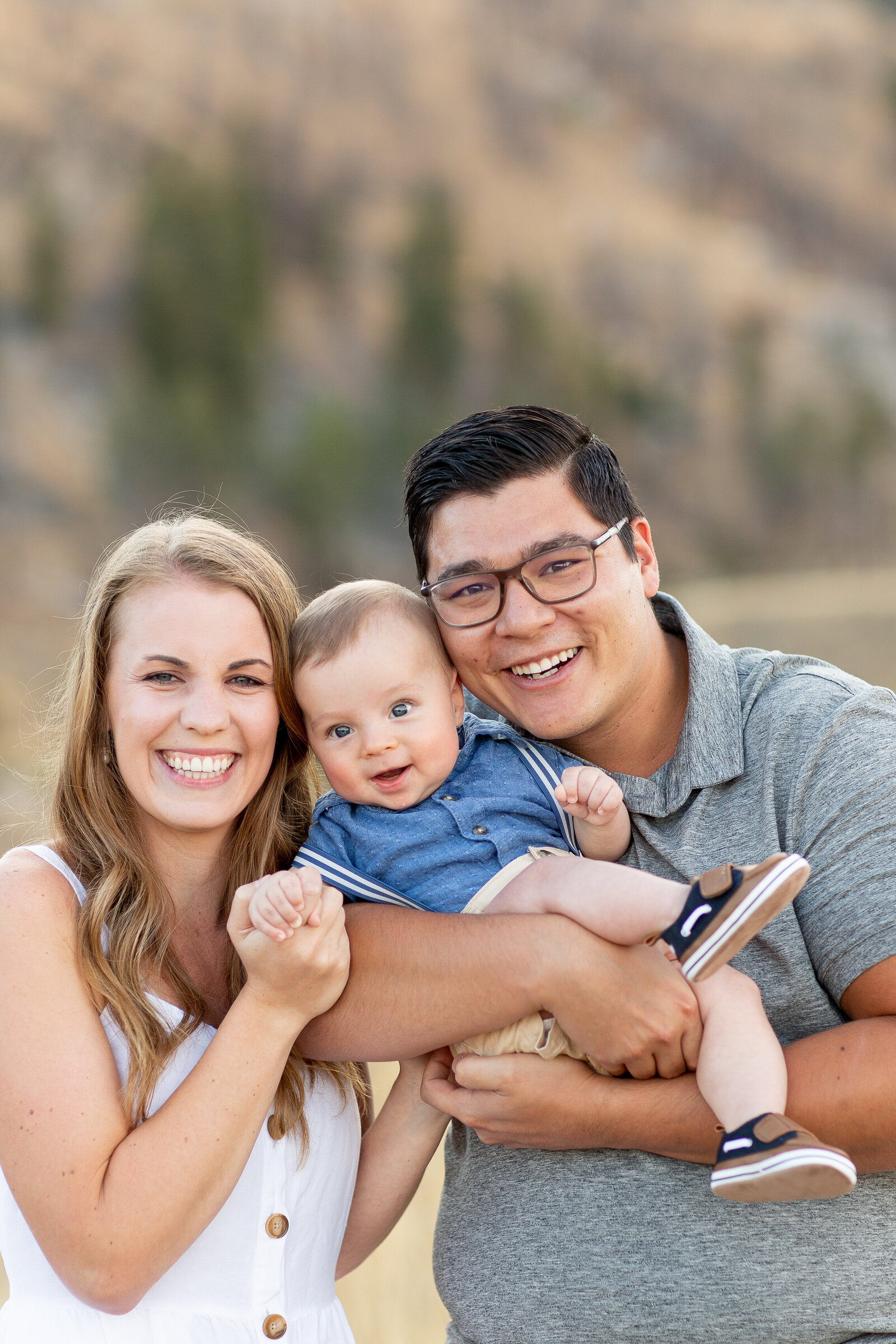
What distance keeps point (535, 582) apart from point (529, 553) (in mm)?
65

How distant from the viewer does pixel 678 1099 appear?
98.6 inches

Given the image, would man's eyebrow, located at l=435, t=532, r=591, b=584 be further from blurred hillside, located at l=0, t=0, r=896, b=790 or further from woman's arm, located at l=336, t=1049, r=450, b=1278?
blurred hillside, located at l=0, t=0, r=896, b=790

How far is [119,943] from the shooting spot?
2.60 metres

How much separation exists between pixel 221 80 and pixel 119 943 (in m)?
41.2

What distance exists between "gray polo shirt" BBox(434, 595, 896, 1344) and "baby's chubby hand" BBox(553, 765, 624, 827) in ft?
0.69

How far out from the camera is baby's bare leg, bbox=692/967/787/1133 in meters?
2.34

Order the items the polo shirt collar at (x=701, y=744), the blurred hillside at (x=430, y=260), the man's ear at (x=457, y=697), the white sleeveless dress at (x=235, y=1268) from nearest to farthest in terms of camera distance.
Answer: the white sleeveless dress at (x=235, y=1268)
the polo shirt collar at (x=701, y=744)
the man's ear at (x=457, y=697)
the blurred hillside at (x=430, y=260)

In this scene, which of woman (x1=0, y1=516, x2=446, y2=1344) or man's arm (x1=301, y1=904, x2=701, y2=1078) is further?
man's arm (x1=301, y1=904, x2=701, y2=1078)

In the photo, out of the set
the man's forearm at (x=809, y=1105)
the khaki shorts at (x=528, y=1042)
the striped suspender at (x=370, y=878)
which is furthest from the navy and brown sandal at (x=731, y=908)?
the striped suspender at (x=370, y=878)

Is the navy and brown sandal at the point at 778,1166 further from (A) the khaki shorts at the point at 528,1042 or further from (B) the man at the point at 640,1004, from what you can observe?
(A) the khaki shorts at the point at 528,1042

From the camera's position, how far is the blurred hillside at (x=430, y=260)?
3177 centimetres

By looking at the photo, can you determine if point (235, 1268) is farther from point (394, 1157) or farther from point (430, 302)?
point (430, 302)

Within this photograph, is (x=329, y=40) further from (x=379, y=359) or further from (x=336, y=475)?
(x=336, y=475)

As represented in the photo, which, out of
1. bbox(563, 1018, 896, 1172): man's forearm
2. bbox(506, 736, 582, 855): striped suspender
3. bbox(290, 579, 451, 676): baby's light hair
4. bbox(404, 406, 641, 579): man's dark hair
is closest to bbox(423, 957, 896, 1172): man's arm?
bbox(563, 1018, 896, 1172): man's forearm
